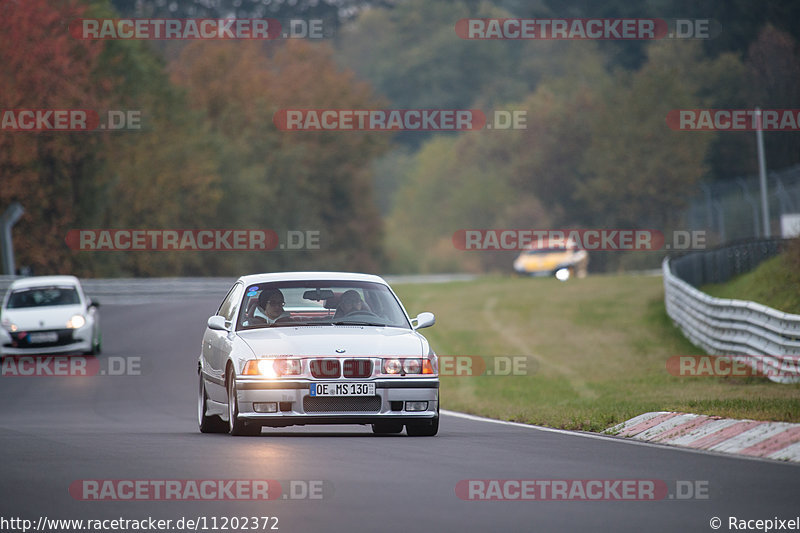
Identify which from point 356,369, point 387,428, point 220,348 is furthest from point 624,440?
point 220,348

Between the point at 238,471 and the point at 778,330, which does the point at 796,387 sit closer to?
the point at 778,330

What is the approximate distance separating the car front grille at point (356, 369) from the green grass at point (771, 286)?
1551 cm

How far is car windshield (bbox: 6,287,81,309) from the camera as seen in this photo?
95.0 ft

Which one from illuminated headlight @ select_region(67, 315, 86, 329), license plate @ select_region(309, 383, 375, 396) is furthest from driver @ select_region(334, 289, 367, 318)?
illuminated headlight @ select_region(67, 315, 86, 329)

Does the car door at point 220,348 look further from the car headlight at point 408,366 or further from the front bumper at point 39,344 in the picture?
the front bumper at point 39,344

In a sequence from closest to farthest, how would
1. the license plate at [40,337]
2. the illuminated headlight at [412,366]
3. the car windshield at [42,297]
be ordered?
the illuminated headlight at [412,366]
the license plate at [40,337]
the car windshield at [42,297]

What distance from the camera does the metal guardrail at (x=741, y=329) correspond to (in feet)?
72.8

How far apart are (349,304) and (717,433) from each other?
3.60m

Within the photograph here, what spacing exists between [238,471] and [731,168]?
261ft

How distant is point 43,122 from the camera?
2100 inches

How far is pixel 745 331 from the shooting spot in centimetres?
2538

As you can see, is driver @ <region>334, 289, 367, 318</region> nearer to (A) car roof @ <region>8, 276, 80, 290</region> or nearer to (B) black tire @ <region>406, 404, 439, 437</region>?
(B) black tire @ <region>406, 404, 439, 437</region>

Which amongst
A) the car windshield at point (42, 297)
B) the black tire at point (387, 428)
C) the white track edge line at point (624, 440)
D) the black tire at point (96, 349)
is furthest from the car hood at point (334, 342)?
the car windshield at point (42, 297)

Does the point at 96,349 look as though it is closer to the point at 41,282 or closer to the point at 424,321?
the point at 41,282
